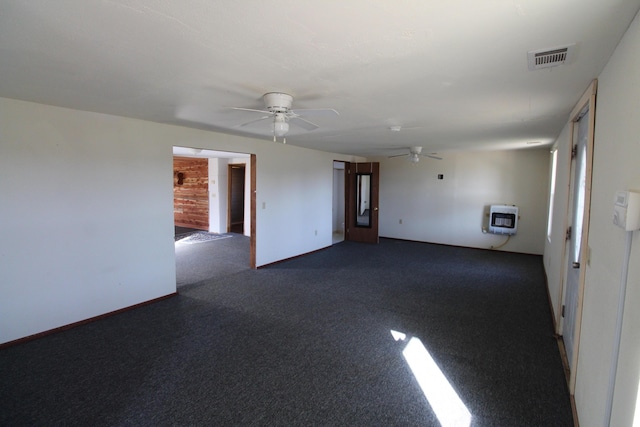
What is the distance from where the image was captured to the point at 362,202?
7.90 meters

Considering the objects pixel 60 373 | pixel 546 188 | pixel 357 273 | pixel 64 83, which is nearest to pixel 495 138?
pixel 546 188

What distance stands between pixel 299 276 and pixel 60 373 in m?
3.12

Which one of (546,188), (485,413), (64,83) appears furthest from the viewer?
(546,188)

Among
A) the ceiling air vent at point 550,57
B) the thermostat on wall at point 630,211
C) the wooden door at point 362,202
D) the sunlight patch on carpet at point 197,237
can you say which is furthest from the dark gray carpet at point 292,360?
the sunlight patch on carpet at point 197,237

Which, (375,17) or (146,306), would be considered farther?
(146,306)

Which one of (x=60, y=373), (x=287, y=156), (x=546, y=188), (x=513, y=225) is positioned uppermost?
(x=287, y=156)

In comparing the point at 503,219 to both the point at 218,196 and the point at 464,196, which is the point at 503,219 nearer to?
the point at 464,196

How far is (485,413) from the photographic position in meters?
2.05

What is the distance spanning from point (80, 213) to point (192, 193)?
652 centimetres

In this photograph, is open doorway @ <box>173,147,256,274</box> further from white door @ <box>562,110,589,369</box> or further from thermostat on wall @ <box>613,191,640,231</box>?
thermostat on wall @ <box>613,191,640,231</box>

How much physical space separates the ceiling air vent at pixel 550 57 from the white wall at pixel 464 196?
5463mm

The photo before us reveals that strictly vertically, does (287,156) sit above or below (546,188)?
above

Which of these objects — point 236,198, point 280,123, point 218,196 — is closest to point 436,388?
point 280,123

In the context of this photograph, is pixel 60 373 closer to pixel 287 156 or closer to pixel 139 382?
pixel 139 382
